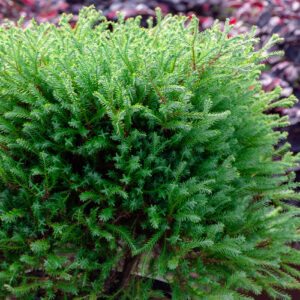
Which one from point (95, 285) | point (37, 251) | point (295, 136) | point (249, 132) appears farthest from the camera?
point (295, 136)

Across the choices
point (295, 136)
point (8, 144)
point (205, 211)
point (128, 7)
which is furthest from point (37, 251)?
point (128, 7)

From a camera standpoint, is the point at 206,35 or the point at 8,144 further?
the point at 206,35

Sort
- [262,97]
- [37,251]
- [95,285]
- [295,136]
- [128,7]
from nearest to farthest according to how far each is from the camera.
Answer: [37,251] < [95,285] < [262,97] < [295,136] < [128,7]

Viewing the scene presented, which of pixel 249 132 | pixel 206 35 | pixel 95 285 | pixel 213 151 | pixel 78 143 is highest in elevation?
pixel 206 35

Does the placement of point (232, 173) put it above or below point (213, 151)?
below

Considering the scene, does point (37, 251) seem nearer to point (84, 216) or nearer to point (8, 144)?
point (84, 216)

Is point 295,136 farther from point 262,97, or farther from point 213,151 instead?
point 213,151
